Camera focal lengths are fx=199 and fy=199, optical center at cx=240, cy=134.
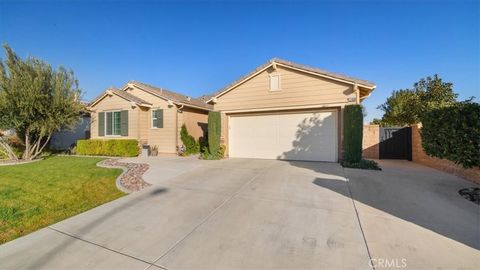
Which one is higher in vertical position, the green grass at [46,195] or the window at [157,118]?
the window at [157,118]

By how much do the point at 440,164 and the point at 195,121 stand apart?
1247 cm

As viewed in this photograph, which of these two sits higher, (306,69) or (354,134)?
(306,69)

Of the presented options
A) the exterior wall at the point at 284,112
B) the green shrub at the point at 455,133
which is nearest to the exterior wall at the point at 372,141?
the exterior wall at the point at 284,112

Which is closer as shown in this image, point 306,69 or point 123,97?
point 306,69

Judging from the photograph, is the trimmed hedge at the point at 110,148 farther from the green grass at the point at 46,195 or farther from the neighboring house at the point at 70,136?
the green grass at the point at 46,195

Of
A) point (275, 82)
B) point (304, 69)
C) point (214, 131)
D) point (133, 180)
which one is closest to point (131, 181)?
point (133, 180)

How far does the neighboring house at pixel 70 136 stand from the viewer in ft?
50.8

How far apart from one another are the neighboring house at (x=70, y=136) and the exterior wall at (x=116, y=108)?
2.13 meters

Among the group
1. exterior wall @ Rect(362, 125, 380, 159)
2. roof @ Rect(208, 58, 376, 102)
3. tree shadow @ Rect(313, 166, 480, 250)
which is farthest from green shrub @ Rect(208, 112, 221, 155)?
exterior wall @ Rect(362, 125, 380, 159)

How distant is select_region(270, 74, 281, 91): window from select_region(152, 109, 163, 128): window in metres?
7.17

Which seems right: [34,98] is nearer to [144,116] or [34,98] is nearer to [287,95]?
[144,116]

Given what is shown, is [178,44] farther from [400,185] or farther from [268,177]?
[400,185]

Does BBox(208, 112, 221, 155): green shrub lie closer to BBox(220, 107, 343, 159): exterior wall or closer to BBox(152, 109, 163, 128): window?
BBox(220, 107, 343, 159): exterior wall

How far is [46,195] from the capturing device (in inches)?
195
